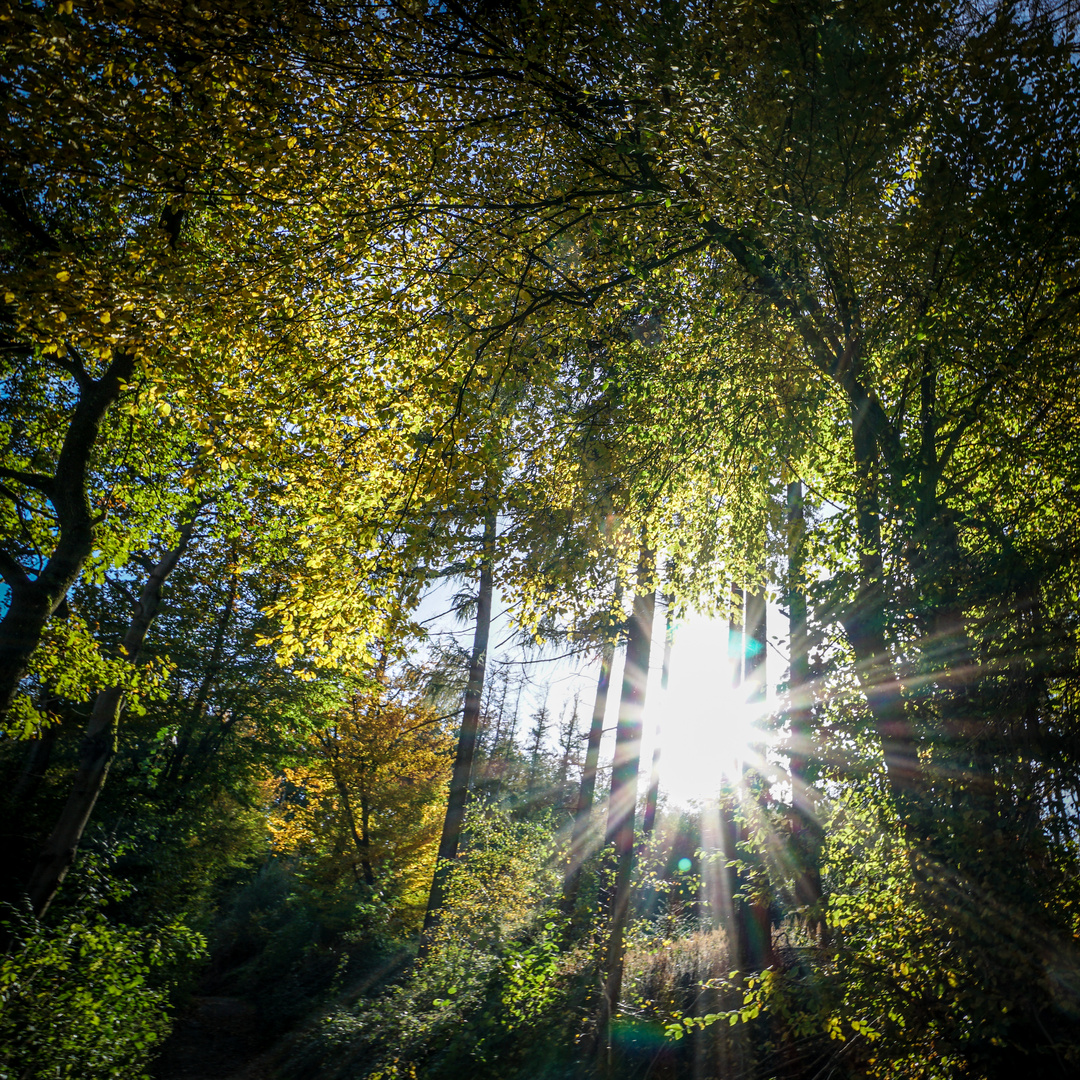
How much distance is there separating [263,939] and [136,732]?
22.5ft

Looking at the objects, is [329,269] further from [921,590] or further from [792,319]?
[921,590]

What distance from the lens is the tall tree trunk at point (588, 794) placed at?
11.2 m

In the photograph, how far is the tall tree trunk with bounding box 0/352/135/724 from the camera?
19.5 feet

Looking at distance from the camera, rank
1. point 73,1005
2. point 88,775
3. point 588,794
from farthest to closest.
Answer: point 588,794, point 88,775, point 73,1005

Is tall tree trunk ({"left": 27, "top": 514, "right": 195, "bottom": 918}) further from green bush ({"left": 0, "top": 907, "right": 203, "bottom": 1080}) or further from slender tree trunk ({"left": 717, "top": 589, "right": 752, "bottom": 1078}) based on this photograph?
slender tree trunk ({"left": 717, "top": 589, "right": 752, "bottom": 1078})

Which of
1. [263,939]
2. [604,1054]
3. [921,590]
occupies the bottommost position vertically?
[263,939]

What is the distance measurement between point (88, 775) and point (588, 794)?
8289 millimetres

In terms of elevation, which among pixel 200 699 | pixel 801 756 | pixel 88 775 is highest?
pixel 200 699

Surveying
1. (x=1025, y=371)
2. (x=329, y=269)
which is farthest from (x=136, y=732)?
(x=1025, y=371)

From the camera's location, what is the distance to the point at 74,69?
4.08 meters

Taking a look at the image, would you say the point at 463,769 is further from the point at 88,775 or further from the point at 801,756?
the point at 801,756

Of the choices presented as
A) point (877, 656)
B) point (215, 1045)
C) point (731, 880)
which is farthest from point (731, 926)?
point (215, 1045)

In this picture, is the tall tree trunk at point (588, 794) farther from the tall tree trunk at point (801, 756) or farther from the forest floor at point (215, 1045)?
the forest floor at point (215, 1045)

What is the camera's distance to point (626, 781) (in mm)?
9406
